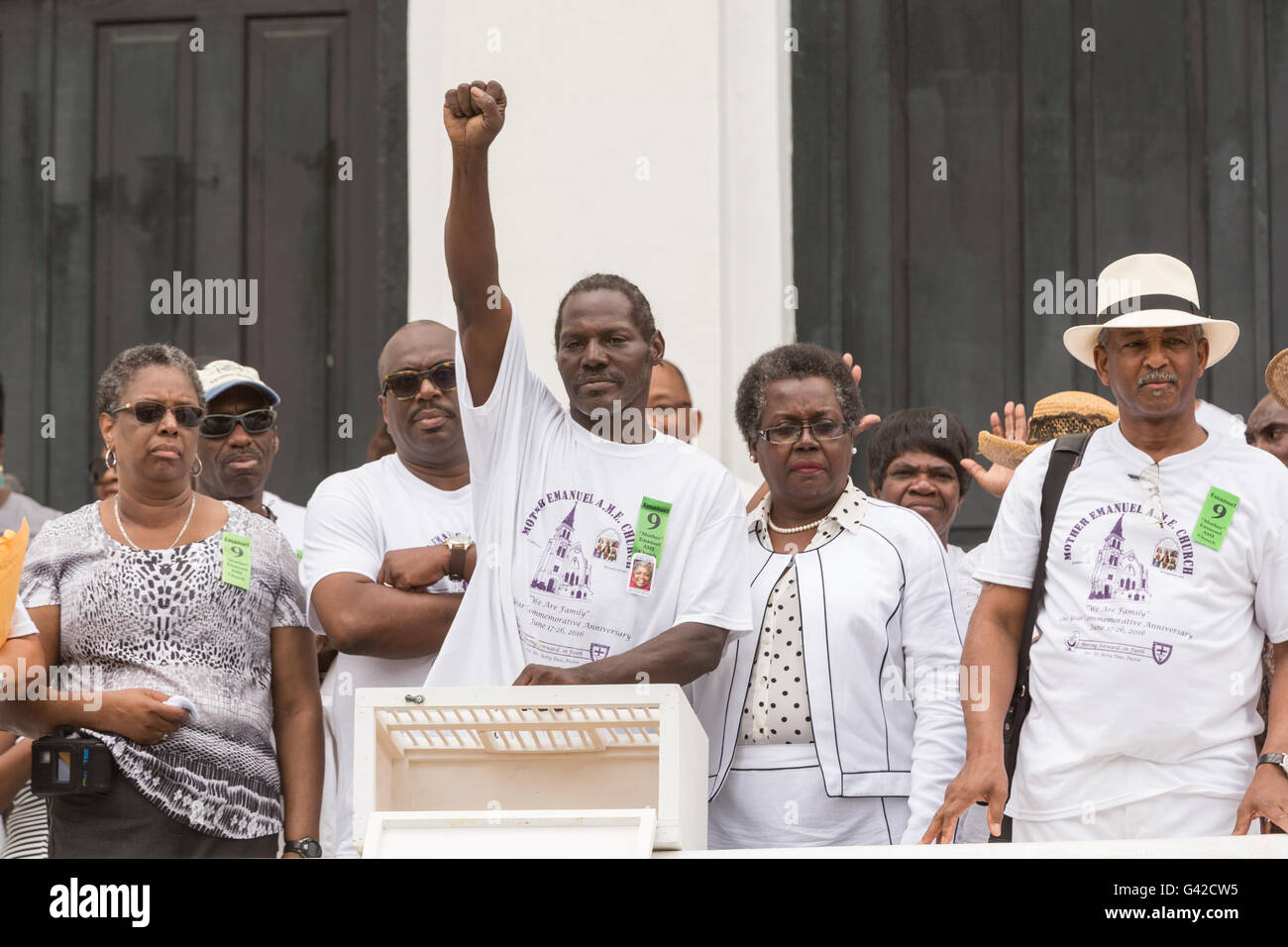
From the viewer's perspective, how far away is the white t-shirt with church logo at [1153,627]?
3797 mm

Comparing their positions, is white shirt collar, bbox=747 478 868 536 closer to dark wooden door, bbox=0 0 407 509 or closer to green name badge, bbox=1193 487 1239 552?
green name badge, bbox=1193 487 1239 552

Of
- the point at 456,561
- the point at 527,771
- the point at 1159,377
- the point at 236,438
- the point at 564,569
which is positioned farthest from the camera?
the point at 236,438

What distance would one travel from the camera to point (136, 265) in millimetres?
7320

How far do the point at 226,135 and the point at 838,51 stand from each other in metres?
2.51

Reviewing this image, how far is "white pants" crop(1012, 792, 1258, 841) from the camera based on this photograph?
376cm

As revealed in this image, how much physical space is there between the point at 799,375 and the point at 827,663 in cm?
74

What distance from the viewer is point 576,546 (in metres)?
3.90

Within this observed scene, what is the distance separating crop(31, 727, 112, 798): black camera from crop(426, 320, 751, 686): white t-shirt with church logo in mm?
811

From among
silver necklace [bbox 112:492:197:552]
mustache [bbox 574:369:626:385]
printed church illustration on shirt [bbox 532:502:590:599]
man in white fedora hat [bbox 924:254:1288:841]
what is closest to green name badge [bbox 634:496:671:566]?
printed church illustration on shirt [bbox 532:502:590:599]

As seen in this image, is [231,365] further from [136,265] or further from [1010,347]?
[1010,347]

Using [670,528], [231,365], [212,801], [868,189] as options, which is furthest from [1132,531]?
[868,189]

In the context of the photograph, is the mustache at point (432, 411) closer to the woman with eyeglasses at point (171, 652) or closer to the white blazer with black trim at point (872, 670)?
the woman with eyeglasses at point (171, 652)
